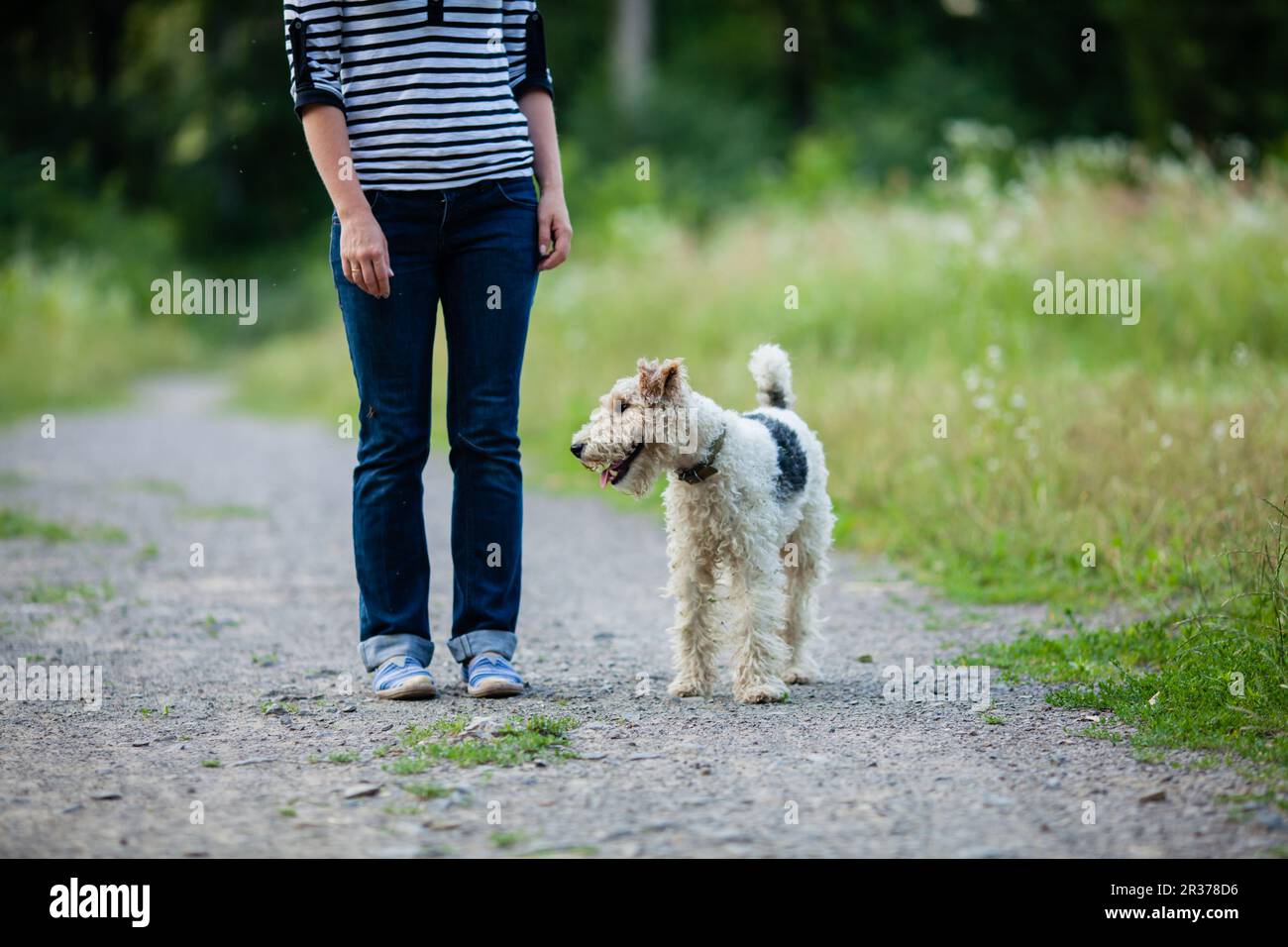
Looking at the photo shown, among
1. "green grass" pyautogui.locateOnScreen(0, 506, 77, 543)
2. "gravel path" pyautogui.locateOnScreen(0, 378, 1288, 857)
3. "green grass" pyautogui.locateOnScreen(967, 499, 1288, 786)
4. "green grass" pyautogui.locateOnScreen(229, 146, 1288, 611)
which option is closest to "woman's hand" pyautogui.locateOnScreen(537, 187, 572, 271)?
"gravel path" pyautogui.locateOnScreen(0, 378, 1288, 857)

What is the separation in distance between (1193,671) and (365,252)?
258cm

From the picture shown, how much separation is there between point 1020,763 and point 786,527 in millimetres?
1109

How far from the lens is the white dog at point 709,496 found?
3.95 m

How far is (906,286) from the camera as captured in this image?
1023 cm

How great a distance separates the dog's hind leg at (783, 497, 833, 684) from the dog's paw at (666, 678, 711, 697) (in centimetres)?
33

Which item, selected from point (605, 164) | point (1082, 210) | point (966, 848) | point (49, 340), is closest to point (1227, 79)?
point (1082, 210)

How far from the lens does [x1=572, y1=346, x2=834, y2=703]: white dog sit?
3949 millimetres

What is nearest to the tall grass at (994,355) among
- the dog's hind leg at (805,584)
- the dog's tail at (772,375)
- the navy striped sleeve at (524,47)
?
the dog's hind leg at (805,584)

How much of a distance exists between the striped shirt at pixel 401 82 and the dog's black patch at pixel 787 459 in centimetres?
110

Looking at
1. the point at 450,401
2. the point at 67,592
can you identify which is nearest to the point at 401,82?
the point at 450,401

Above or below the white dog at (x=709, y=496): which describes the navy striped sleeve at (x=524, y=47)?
above

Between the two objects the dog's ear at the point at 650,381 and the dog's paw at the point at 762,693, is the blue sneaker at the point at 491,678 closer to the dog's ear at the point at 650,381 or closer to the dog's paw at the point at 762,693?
the dog's paw at the point at 762,693

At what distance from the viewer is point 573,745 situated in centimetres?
352

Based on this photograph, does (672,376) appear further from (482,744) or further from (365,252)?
(482,744)
